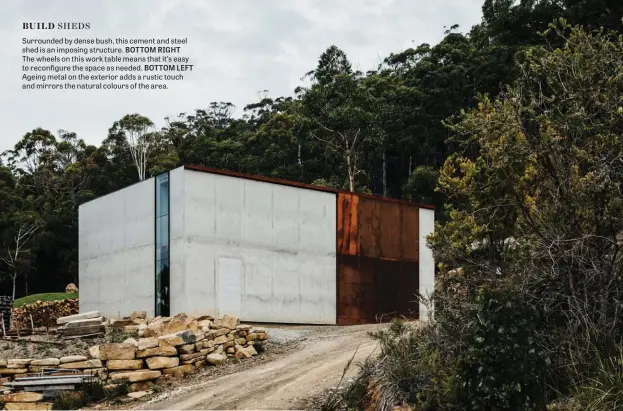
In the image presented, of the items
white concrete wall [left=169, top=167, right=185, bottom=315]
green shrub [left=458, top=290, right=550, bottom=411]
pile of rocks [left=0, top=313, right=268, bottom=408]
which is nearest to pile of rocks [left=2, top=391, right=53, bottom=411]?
pile of rocks [left=0, top=313, right=268, bottom=408]

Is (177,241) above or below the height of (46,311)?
above

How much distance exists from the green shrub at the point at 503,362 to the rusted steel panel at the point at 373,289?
54.9ft

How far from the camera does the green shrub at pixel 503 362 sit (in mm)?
8883

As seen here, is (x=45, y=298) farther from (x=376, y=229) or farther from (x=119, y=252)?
(x=376, y=229)

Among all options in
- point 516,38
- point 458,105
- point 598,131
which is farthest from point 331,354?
point 458,105

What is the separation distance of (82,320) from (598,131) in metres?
16.6

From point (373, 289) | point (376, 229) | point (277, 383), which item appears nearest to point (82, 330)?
point (277, 383)

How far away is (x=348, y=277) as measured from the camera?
2695 cm

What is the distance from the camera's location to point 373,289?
90.5 feet

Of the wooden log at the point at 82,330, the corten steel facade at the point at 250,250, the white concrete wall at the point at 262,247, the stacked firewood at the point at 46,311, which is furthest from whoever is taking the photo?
the stacked firewood at the point at 46,311

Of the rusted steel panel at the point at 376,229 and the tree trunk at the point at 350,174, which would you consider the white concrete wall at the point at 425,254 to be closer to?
the rusted steel panel at the point at 376,229

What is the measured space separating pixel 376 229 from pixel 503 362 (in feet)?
62.2

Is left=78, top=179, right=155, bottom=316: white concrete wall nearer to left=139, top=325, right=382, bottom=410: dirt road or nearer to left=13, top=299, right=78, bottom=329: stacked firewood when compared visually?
left=13, top=299, right=78, bottom=329: stacked firewood

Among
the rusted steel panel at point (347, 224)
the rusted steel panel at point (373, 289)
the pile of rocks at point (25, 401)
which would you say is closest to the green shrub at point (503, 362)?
the pile of rocks at point (25, 401)
